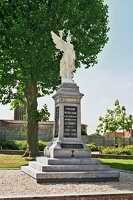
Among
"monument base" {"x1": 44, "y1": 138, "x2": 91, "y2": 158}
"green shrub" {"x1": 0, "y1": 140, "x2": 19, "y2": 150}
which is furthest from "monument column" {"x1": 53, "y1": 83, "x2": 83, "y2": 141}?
"green shrub" {"x1": 0, "y1": 140, "x2": 19, "y2": 150}

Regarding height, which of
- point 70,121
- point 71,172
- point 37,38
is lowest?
point 71,172

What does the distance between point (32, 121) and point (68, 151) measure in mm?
10226

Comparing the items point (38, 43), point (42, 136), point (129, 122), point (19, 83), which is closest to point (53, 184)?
point (38, 43)

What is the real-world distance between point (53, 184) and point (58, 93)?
477 cm

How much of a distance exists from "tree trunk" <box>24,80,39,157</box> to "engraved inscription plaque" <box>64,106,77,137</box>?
28.4ft

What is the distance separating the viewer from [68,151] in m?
13.0

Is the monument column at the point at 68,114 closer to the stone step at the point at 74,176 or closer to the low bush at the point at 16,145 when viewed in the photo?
the stone step at the point at 74,176

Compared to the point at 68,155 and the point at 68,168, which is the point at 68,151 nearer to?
the point at 68,155

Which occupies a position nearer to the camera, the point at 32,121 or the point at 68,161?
the point at 68,161

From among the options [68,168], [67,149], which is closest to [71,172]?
[68,168]

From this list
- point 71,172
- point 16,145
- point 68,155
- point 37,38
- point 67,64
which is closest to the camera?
point 71,172

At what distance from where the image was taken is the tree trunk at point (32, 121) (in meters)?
22.5

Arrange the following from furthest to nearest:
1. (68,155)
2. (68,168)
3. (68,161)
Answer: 1. (68,155)
2. (68,161)
3. (68,168)

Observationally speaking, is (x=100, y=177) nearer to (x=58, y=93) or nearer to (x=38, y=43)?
(x=58, y=93)
